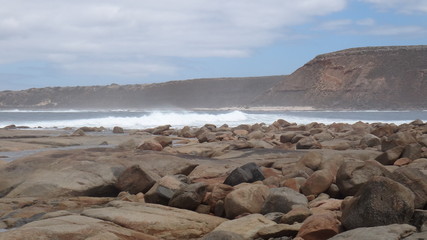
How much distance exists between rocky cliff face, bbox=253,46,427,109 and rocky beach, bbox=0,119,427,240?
89.7m

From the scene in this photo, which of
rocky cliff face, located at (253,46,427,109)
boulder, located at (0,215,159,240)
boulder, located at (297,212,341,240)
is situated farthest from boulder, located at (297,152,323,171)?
rocky cliff face, located at (253,46,427,109)

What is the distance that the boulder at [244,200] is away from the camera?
7476 millimetres

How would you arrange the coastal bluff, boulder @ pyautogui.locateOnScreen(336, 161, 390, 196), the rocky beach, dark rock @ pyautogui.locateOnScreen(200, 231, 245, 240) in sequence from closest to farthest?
dark rock @ pyautogui.locateOnScreen(200, 231, 245, 240) < the rocky beach < boulder @ pyautogui.locateOnScreen(336, 161, 390, 196) < the coastal bluff

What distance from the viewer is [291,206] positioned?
7328 mm

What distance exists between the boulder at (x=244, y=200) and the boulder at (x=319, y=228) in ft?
4.25

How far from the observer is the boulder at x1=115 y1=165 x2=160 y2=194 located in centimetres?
905

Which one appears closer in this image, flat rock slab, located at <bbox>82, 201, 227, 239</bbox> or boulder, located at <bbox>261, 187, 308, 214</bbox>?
flat rock slab, located at <bbox>82, 201, 227, 239</bbox>

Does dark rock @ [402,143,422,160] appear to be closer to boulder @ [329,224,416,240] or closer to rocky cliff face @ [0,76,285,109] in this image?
boulder @ [329,224,416,240]

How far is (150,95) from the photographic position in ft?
536

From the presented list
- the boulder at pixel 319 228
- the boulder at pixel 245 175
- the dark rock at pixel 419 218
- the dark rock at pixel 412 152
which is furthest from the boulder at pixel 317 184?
the dark rock at pixel 412 152

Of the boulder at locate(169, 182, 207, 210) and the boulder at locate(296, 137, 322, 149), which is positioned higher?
the boulder at locate(296, 137, 322, 149)

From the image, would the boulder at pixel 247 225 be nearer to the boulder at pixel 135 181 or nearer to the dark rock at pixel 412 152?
the boulder at pixel 135 181

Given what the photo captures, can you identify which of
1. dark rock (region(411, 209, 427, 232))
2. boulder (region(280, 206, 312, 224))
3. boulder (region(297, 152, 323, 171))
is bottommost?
boulder (region(280, 206, 312, 224))

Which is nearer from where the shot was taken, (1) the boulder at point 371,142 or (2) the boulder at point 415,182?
(2) the boulder at point 415,182
